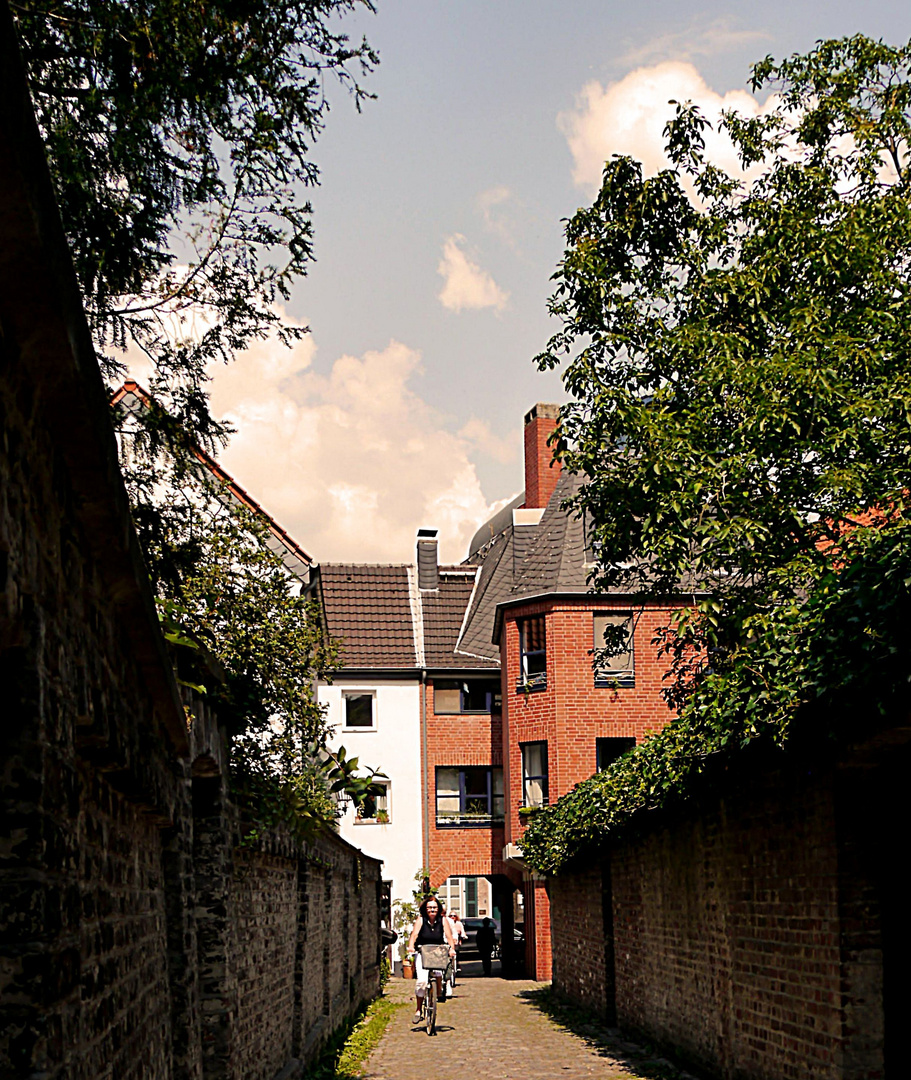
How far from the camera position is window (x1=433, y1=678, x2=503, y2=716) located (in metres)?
39.2

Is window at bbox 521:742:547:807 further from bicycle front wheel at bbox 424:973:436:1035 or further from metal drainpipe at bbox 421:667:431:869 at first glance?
bicycle front wheel at bbox 424:973:436:1035

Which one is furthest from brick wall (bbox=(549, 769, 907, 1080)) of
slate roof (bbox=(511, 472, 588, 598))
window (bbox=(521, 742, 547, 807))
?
slate roof (bbox=(511, 472, 588, 598))

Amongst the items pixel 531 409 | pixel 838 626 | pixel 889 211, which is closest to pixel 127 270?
pixel 838 626

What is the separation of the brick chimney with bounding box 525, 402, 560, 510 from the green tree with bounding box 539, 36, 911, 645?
77.4 feet

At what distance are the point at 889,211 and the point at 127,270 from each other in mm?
9031

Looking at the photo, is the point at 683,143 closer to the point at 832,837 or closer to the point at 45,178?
Result: the point at 832,837

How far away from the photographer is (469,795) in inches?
1508

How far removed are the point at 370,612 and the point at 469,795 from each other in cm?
678

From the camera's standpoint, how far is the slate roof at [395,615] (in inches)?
1555

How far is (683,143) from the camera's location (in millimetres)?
16203

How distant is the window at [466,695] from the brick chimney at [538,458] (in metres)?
5.68

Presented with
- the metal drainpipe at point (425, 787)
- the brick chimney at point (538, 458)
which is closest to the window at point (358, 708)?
the metal drainpipe at point (425, 787)

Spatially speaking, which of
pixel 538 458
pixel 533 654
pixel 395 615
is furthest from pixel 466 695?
pixel 538 458

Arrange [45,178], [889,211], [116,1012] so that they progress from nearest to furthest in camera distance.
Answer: [45,178] → [116,1012] → [889,211]
